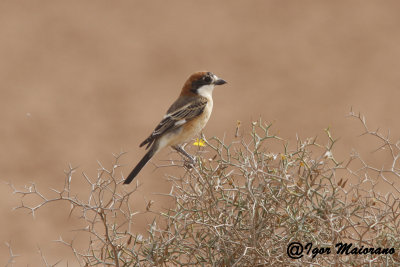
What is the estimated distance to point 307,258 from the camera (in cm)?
272

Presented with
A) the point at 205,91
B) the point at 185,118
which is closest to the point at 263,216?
the point at 185,118

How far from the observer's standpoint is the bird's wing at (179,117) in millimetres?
4848

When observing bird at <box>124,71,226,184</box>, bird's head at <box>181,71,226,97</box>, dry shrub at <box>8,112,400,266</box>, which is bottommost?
dry shrub at <box>8,112,400,266</box>

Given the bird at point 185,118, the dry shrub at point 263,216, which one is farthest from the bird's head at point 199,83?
the dry shrub at point 263,216

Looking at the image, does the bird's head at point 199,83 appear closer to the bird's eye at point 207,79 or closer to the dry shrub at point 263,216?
the bird's eye at point 207,79

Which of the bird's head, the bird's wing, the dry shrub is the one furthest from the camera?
the bird's head

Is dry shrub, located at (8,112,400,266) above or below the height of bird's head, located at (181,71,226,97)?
below

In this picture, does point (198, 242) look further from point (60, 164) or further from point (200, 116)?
point (60, 164)

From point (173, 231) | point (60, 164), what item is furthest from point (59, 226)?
point (173, 231)

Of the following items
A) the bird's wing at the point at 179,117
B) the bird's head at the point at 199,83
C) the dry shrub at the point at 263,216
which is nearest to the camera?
the dry shrub at the point at 263,216

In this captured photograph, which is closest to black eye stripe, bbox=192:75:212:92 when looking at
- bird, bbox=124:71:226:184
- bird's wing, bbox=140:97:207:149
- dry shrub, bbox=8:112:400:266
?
bird, bbox=124:71:226:184

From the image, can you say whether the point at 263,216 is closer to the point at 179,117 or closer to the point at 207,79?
the point at 179,117

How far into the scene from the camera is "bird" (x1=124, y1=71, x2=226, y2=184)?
4.86m

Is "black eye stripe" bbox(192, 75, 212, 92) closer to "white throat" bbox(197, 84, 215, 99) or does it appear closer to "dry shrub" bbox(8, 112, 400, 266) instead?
"white throat" bbox(197, 84, 215, 99)
